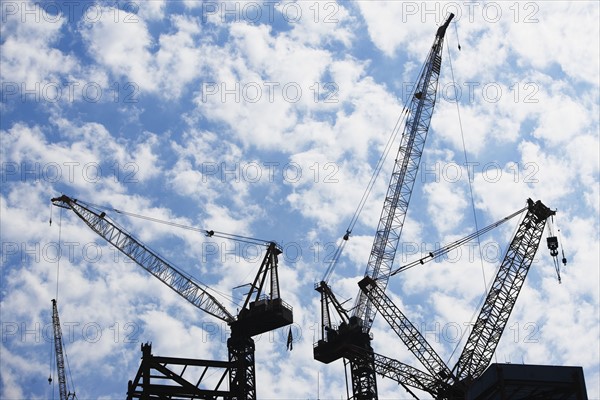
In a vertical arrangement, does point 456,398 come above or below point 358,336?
below

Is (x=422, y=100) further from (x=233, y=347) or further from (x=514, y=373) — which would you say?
(x=514, y=373)

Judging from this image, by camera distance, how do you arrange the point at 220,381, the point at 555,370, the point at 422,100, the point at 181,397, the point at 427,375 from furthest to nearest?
the point at 422,100 → the point at 427,375 → the point at 220,381 → the point at 181,397 → the point at 555,370

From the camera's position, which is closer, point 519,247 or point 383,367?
point 519,247

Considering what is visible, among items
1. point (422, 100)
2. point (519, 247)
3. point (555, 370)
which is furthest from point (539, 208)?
point (555, 370)

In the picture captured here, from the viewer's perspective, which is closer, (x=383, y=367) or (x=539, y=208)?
(x=539, y=208)

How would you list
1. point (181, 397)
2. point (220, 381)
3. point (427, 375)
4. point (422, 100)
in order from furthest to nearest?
point (422, 100) < point (427, 375) < point (220, 381) < point (181, 397)

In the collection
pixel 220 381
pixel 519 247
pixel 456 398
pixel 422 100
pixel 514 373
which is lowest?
pixel 514 373

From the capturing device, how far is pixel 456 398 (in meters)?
116

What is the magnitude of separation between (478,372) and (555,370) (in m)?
49.7

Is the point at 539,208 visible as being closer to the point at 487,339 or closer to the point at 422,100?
the point at 487,339

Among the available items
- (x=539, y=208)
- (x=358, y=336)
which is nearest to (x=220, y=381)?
(x=358, y=336)

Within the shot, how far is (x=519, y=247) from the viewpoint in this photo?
113312 mm

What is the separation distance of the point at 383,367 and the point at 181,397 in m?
52.7

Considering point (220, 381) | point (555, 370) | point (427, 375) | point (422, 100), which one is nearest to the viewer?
point (555, 370)
